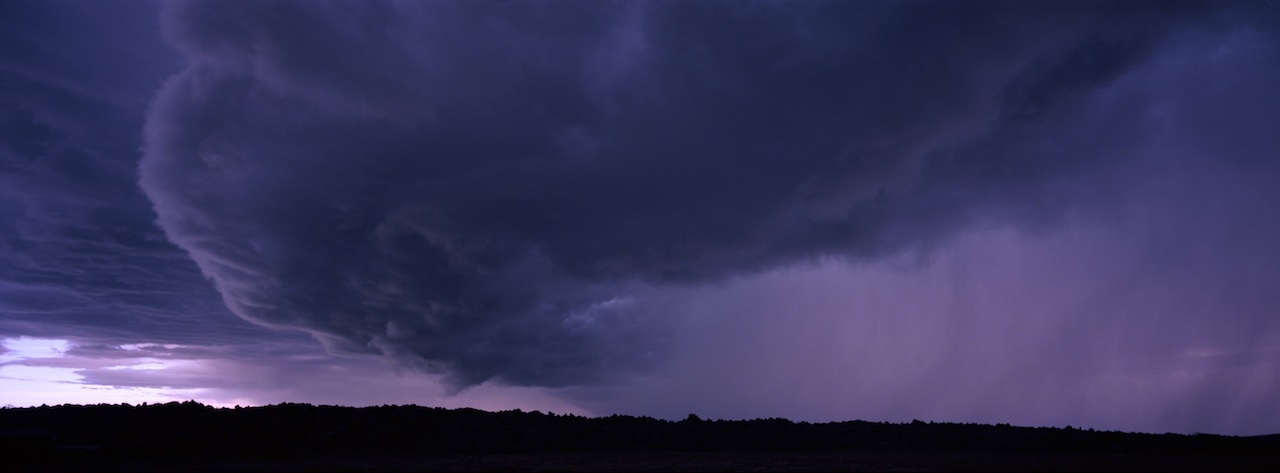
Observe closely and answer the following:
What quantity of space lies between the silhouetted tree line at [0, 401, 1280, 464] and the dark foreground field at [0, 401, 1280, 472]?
0.09 metres

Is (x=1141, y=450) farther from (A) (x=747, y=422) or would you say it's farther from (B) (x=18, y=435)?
(B) (x=18, y=435)

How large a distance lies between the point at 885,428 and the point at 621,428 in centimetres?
1478

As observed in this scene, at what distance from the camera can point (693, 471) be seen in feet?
93.9

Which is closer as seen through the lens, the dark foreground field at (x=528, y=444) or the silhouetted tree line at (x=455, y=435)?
the dark foreground field at (x=528, y=444)

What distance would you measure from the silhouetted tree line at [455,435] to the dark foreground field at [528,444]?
9cm

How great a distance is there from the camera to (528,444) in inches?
1563

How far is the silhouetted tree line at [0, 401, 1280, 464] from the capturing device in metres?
36.2

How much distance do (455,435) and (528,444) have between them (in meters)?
4.50

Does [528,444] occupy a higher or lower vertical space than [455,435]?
lower

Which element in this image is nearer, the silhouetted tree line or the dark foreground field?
the dark foreground field

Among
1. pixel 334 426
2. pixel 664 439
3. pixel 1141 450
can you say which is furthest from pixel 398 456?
pixel 1141 450

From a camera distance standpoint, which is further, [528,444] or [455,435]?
[455,435]

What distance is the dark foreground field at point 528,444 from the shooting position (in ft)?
103

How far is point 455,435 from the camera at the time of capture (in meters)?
41.0
